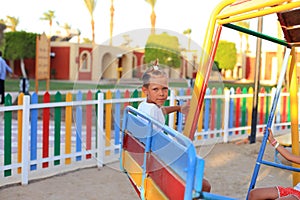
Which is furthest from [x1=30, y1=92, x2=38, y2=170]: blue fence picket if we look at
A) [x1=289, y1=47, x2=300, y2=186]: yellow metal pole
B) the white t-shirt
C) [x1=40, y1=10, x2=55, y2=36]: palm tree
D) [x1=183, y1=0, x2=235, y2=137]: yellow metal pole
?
[x1=40, y1=10, x2=55, y2=36]: palm tree

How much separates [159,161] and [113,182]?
2484 millimetres

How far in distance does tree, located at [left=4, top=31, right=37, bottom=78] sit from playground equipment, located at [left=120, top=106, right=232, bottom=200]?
31589mm

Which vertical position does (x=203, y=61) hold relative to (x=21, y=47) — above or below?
below

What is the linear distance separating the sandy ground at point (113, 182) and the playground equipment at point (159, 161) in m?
0.60

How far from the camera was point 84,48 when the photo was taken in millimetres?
34562

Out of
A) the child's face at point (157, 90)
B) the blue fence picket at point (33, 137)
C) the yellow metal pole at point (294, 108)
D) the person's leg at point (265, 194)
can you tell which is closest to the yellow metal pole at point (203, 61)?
the child's face at point (157, 90)

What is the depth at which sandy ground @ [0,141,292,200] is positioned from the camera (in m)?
Result: 3.99

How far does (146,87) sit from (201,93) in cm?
41

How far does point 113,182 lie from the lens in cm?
451

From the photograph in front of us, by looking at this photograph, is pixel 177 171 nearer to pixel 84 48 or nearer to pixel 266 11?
pixel 266 11

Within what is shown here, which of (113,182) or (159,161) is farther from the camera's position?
(113,182)

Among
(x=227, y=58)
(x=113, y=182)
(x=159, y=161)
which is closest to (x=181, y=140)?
(x=159, y=161)

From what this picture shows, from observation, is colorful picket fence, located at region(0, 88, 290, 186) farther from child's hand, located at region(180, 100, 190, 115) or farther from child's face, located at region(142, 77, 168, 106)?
child's face, located at region(142, 77, 168, 106)

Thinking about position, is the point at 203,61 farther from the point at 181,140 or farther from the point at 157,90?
the point at 181,140
